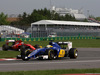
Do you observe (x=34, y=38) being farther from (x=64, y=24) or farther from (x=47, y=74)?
(x=47, y=74)

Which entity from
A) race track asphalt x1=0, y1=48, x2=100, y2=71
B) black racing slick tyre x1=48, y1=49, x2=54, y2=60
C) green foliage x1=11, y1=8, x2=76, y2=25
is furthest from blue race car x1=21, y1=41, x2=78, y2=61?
green foliage x1=11, y1=8, x2=76, y2=25

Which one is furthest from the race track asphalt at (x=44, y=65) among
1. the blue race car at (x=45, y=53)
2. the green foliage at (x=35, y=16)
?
the green foliage at (x=35, y=16)

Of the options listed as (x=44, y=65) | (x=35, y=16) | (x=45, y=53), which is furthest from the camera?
(x=35, y=16)

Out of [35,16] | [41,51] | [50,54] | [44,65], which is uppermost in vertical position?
[35,16]

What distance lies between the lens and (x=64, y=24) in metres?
82.5

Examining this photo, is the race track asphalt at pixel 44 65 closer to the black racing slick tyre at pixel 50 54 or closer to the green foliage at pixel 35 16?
the black racing slick tyre at pixel 50 54

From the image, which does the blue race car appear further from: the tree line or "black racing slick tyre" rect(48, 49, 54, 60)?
the tree line

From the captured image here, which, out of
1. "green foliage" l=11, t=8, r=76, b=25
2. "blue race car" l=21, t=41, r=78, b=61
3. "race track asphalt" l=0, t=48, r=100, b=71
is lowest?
"race track asphalt" l=0, t=48, r=100, b=71

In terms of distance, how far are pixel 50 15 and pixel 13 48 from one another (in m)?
94.8

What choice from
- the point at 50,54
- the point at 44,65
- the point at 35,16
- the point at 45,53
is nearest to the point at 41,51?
the point at 45,53

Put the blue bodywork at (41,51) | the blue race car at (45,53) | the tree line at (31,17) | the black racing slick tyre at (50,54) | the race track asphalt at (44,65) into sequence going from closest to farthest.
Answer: the race track asphalt at (44,65) < the blue bodywork at (41,51) < the blue race car at (45,53) < the black racing slick tyre at (50,54) < the tree line at (31,17)

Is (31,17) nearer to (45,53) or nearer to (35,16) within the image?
(35,16)

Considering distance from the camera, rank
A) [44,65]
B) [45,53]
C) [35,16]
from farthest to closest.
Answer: [35,16] → [45,53] → [44,65]

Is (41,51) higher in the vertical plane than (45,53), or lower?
higher
